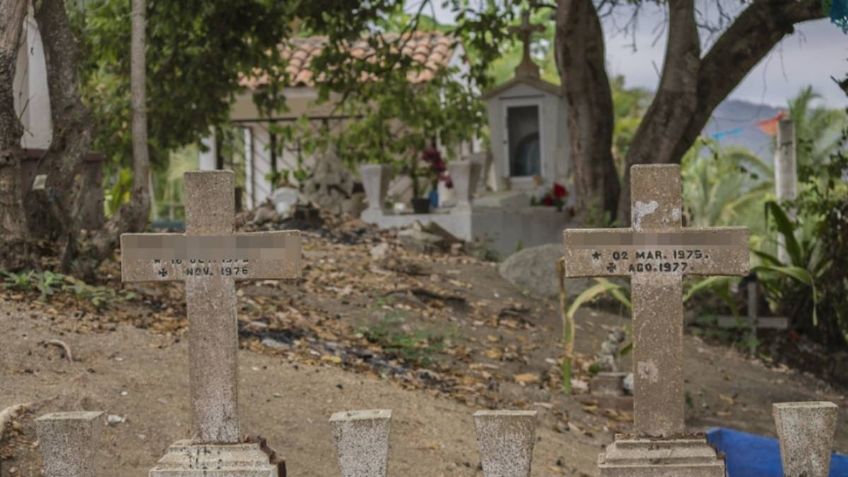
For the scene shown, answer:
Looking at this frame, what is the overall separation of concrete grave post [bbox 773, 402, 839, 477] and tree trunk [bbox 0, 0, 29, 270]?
5.47 metres

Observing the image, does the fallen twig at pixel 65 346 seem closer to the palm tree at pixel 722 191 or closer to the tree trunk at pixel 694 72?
the tree trunk at pixel 694 72

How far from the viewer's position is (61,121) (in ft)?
33.1

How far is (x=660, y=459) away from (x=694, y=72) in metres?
7.75

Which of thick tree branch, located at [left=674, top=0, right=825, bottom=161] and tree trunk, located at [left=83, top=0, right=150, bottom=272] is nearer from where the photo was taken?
tree trunk, located at [left=83, top=0, right=150, bottom=272]

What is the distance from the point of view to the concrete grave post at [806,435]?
17.9 ft

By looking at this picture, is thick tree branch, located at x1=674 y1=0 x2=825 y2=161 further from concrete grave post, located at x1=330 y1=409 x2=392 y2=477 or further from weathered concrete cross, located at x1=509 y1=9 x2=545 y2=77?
concrete grave post, located at x1=330 y1=409 x2=392 y2=477

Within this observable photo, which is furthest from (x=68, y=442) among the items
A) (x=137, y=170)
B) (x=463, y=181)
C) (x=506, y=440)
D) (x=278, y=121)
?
(x=278, y=121)

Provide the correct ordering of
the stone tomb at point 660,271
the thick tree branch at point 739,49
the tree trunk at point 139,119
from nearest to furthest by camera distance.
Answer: the stone tomb at point 660,271 < the tree trunk at point 139,119 < the thick tree branch at point 739,49

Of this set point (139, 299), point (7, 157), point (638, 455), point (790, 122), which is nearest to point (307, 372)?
point (139, 299)

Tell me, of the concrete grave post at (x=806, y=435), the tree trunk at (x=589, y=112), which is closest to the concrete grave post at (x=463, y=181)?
the tree trunk at (x=589, y=112)

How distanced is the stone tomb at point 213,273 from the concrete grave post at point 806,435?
6.54ft

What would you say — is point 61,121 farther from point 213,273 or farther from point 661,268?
point 661,268

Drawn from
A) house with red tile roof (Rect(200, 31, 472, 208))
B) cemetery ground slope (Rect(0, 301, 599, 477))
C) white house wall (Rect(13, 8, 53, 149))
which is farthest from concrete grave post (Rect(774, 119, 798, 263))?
white house wall (Rect(13, 8, 53, 149))

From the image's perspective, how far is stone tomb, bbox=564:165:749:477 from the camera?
580cm
